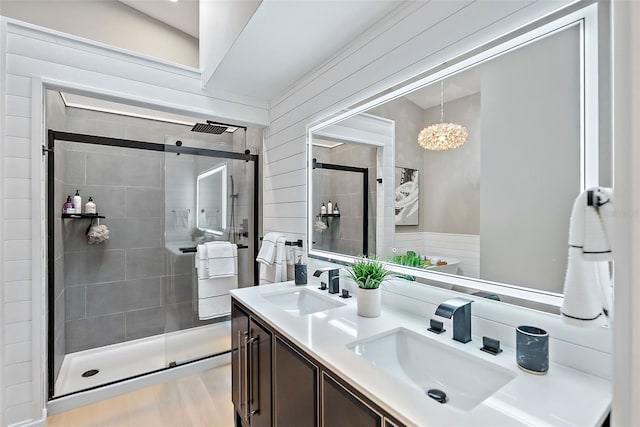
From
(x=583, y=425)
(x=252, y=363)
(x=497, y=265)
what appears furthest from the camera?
(x=252, y=363)

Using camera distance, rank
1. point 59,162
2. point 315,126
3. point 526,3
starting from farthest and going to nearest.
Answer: point 59,162 < point 315,126 < point 526,3

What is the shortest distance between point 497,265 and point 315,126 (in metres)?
1.49

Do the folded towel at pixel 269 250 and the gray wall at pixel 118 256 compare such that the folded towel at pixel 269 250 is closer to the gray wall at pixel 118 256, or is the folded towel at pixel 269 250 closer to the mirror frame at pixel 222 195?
the mirror frame at pixel 222 195

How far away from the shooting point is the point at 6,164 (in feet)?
5.55

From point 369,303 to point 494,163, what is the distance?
0.79 meters

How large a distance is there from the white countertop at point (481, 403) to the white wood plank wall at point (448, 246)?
0.94ft

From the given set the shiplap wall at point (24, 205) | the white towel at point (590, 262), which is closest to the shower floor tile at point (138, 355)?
the shiplap wall at point (24, 205)

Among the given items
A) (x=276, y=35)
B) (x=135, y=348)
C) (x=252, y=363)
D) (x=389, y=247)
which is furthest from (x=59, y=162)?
(x=389, y=247)

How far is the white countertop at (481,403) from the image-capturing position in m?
0.69

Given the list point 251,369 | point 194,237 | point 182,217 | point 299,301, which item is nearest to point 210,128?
point 182,217

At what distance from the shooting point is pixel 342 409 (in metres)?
0.91

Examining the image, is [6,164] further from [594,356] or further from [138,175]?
[594,356]

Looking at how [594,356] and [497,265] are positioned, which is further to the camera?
[497,265]

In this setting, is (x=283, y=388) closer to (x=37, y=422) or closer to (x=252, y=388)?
(x=252, y=388)
